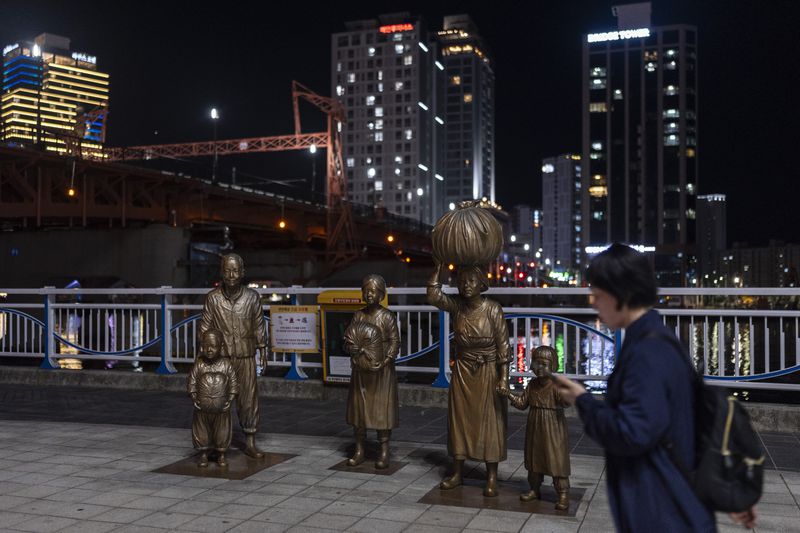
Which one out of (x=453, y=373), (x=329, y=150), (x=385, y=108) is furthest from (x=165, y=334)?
(x=385, y=108)

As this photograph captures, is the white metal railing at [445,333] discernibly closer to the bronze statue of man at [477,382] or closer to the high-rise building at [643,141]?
the bronze statue of man at [477,382]

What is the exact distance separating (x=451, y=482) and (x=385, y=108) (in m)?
136

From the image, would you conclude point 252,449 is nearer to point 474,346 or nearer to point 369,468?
point 369,468

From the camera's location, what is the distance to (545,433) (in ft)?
18.3

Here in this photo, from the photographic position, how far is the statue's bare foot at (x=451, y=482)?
19.7ft

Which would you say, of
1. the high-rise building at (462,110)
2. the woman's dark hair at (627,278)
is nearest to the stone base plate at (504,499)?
the woman's dark hair at (627,278)

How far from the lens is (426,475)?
21.5 feet

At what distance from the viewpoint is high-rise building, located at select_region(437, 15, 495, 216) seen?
18175 cm

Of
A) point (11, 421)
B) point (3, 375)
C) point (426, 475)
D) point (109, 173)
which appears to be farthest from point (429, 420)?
point (109, 173)

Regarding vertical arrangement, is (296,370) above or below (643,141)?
below

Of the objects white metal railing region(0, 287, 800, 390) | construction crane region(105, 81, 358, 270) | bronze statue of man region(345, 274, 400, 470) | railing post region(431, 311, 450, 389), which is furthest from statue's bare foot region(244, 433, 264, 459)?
construction crane region(105, 81, 358, 270)

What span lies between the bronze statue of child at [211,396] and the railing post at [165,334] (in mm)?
5221

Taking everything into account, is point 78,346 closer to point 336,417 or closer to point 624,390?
point 336,417

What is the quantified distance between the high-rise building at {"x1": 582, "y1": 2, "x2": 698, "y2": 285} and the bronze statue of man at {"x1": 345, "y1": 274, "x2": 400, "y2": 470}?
417 feet
